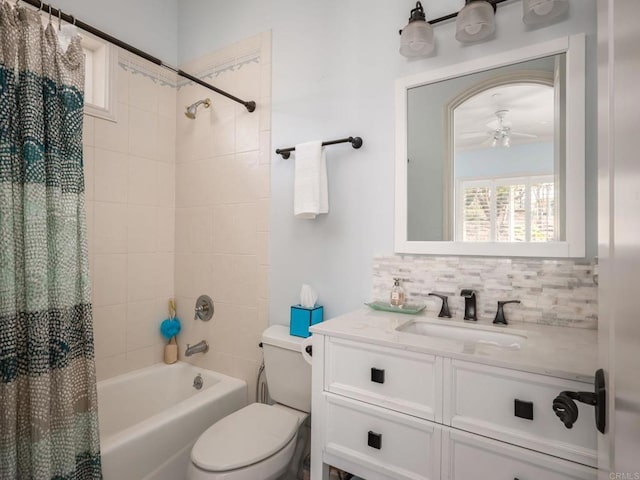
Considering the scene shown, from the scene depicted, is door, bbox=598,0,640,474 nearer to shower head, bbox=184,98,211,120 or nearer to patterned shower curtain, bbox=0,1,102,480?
patterned shower curtain, bbox=0,1,102,480

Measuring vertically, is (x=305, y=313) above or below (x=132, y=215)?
below

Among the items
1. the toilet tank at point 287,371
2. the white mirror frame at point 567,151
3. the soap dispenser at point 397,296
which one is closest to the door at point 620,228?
the white mirror frame at point 567,151

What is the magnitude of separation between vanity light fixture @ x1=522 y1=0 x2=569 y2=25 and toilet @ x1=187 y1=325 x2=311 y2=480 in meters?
1.60

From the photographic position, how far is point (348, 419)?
48.3 inches

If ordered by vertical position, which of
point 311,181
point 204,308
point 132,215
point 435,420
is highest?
point 311,181

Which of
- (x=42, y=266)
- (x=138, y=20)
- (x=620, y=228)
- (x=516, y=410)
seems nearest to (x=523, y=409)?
(x=516, y=410)

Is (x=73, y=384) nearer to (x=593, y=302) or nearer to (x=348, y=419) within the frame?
(x=348, y=419)

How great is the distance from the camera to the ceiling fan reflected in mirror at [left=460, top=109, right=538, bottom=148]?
1.42 m

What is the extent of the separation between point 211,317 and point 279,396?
0.74 m

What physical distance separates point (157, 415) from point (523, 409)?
4.91 ft

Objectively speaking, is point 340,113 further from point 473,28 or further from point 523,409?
point 523,409

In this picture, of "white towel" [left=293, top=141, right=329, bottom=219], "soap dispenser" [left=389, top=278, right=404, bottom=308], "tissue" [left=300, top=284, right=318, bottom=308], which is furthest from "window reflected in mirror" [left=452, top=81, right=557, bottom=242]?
"tissue" [left=300, top=284, right=318, bottom=308]

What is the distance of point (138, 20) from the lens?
7.23 ft

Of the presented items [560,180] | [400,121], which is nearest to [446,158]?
[400,121]
